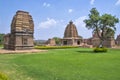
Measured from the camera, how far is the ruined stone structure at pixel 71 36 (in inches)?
2207

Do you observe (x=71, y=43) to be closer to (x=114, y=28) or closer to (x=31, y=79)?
(x=114, y=28)

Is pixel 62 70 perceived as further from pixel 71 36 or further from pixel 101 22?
pixel 71 36

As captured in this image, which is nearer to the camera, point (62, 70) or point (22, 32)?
Answer: point (62, 70)

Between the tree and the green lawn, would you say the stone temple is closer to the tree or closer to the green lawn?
the tree

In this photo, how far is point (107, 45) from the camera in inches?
1887

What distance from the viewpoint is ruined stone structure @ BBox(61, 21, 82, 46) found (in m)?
56.1

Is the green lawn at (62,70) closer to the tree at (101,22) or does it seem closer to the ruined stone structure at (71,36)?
the tree at (101,22)

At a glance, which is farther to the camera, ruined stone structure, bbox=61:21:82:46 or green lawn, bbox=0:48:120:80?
ruined stone structure, bbox=61:21:82:46

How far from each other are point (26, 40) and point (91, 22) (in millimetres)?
11222

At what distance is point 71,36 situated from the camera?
2221 inches

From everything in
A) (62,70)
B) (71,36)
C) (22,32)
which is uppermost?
(71,36)

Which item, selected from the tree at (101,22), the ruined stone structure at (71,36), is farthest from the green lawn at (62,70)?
Result: the ruined stone structure at (71,36)

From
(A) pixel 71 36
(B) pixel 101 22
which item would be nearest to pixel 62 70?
(B) pixel 101 22

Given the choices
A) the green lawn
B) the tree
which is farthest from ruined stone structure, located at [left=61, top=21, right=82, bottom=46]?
the green lawn
